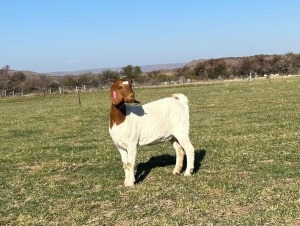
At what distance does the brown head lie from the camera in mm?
8633

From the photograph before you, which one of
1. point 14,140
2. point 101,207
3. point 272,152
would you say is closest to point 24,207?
point 101,207

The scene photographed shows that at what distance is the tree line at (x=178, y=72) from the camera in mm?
99375

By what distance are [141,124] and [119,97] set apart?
908 millimetres

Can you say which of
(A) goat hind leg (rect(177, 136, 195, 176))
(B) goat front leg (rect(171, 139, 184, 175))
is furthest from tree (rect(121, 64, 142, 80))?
(A) goat hind leg (rect(177, 136, 195, 176))

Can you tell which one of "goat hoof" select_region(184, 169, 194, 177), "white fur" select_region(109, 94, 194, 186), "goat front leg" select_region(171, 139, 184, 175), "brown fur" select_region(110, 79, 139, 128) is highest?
"brown fur" select_region(110, 79, 139, 128)

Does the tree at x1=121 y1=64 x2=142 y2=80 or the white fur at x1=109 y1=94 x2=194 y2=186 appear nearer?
the white fur at x1=109 y1=94 x2=194 y2=186

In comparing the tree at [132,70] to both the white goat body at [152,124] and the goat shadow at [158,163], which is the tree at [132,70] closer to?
the goat shadow at [158,163]

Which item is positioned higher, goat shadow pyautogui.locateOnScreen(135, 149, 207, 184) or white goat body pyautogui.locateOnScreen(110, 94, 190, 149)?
white goat body pyautogui.locateOnScreen(110, 94, 190, 149)

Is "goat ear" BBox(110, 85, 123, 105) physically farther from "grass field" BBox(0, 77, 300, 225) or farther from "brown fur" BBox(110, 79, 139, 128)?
"grass field" BBox(0, 77, 300, 225)

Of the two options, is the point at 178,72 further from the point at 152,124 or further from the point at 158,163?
the point at 152,124

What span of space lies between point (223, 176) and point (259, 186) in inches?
45.0

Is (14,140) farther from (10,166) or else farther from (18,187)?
(18,187)

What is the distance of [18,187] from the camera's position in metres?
9.96

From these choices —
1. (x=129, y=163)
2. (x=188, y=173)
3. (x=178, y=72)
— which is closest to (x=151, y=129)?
(x=129, y=163)
